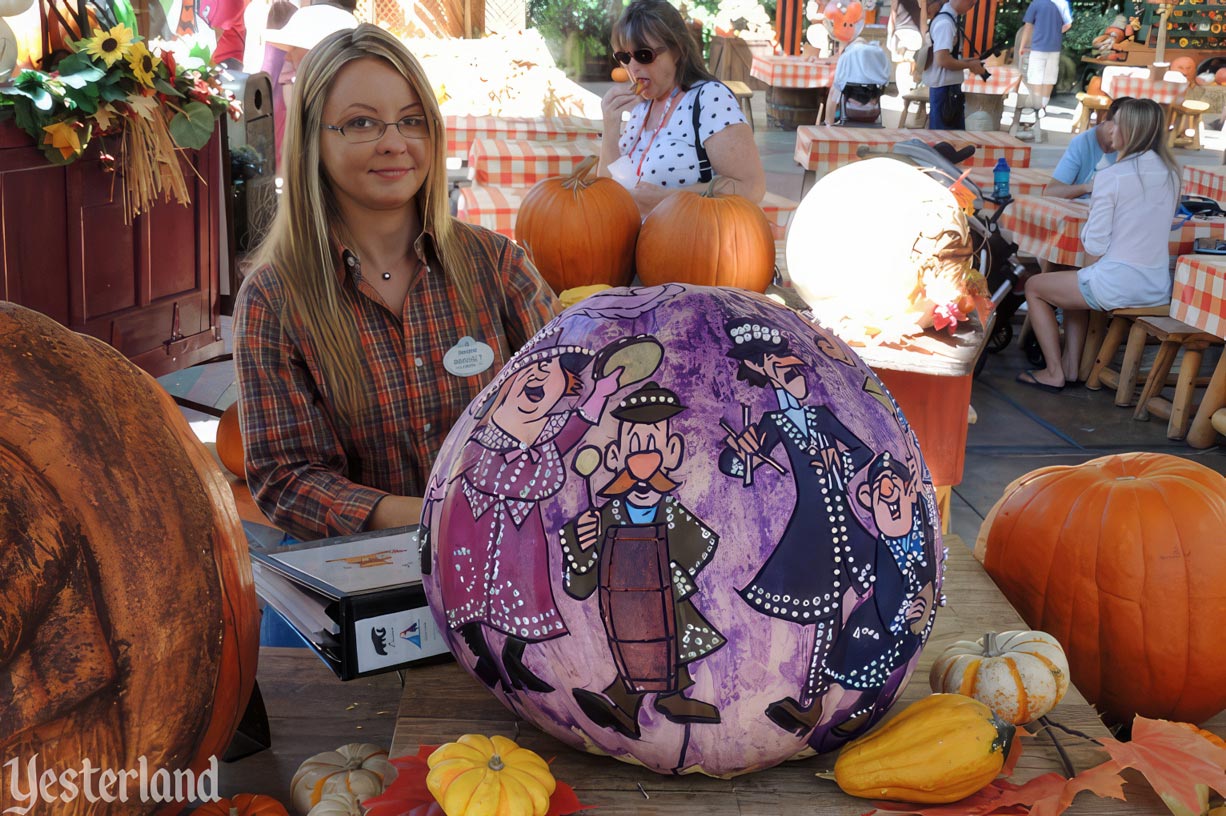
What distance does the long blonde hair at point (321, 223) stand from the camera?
1982 millimetres

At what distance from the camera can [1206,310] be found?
4.86 meters

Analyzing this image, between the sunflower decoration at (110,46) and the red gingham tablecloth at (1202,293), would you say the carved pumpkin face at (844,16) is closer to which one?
the red gingham tablecloth at (1202,293)

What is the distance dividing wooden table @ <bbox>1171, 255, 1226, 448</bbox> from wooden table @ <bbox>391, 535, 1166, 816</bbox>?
391cm

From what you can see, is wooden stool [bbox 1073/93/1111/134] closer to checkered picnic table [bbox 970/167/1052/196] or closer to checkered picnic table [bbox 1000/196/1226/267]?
checkered picnic table [bbox 970/167/1052/196]

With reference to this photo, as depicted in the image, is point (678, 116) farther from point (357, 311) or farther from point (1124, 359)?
point (1124, 359)

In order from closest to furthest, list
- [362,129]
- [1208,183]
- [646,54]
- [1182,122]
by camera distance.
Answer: [362,129] < [646,54] < [1208,183] < [1182,122]

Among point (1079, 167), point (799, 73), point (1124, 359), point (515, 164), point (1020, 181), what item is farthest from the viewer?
point (799, 73)

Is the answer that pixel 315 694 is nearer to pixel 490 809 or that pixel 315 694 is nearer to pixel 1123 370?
pixel 490 809

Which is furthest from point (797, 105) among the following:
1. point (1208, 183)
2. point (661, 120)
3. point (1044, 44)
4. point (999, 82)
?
point (661, 120)

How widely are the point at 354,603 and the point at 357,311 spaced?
0.87 m

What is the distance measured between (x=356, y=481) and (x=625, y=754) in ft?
3.74

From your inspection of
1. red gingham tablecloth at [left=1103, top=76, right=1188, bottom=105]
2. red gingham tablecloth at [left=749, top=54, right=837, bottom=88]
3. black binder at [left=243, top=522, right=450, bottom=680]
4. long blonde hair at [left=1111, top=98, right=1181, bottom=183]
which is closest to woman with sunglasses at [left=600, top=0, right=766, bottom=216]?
long blonde hair at [left=1111, top=98, right=1181, bottom=183]

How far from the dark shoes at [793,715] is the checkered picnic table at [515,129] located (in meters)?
5.92

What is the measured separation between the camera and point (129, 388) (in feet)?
3.81
